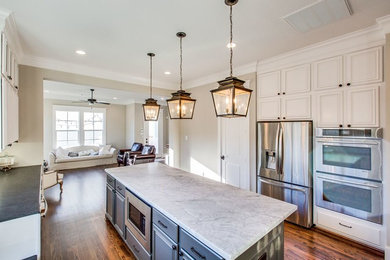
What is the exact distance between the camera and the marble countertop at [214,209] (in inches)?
44.4

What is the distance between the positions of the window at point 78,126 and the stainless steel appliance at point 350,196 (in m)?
8.02

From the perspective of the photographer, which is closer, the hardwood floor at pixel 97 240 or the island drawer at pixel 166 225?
the island drawer at pixel 166 225

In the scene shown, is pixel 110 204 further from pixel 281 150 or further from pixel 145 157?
pixel 145 157

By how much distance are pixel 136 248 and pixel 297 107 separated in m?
3.04

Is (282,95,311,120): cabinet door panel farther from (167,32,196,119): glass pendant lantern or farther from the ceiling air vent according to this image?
(167,32,196,119): glass pendant lantern

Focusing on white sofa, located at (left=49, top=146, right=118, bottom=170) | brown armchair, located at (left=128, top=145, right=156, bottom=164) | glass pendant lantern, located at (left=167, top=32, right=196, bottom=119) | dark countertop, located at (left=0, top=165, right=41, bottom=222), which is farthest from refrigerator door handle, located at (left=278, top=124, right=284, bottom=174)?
white sofa, located at (left=49, top=146, right=118, bottom=170)

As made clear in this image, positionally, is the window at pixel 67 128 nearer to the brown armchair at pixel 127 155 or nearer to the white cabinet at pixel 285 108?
the brown armchair at pixel 127 155

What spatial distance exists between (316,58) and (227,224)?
9.29 ft

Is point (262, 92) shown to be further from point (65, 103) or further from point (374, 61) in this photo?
point (65, 103)

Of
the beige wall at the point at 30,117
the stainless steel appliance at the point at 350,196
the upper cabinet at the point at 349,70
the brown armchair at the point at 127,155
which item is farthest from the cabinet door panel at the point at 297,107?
the brown armchair at the point at 127,155

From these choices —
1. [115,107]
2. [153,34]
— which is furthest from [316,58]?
[115,107]

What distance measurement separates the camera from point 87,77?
3.77m

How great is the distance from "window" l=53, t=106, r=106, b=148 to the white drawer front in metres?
8.06

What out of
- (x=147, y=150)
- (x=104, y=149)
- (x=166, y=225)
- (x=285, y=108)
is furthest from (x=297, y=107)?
Result: (x=104, y=149)
